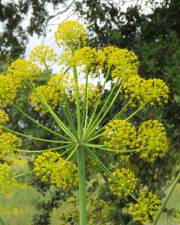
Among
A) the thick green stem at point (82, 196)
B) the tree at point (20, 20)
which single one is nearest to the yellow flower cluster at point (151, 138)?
the thick green stem at point (82, 196)

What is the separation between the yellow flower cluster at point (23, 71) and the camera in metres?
2.95

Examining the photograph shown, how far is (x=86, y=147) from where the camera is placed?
272 centimetres

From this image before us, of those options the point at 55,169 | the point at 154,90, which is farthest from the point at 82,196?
the point at 154,90

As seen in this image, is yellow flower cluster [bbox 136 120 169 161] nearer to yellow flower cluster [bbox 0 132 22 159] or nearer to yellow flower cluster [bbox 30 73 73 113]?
yellow flower cluster [bbox 30 73 73 113]

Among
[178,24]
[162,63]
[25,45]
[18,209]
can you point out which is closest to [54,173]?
[162,63]

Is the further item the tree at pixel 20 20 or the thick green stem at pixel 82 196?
the tree at pixel 20 20

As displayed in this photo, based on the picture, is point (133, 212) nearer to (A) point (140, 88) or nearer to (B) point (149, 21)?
(A) point (140, 88)

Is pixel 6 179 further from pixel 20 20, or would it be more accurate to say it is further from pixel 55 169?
pixel 20 20

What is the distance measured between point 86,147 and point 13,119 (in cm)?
384

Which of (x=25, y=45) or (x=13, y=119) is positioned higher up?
(x=25, y=45)

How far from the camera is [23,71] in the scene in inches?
117

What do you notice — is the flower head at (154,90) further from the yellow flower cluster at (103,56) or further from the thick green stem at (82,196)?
the thick green stem at (82,196)

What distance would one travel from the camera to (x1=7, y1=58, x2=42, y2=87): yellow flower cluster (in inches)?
116

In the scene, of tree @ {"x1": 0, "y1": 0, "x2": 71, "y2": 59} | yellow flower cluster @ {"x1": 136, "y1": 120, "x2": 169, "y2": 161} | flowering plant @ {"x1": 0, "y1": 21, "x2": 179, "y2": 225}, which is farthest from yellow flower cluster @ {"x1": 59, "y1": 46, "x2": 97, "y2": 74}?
tree @ {"x1": 0, "y1": 0, "x2": 71, "y2": 59}
